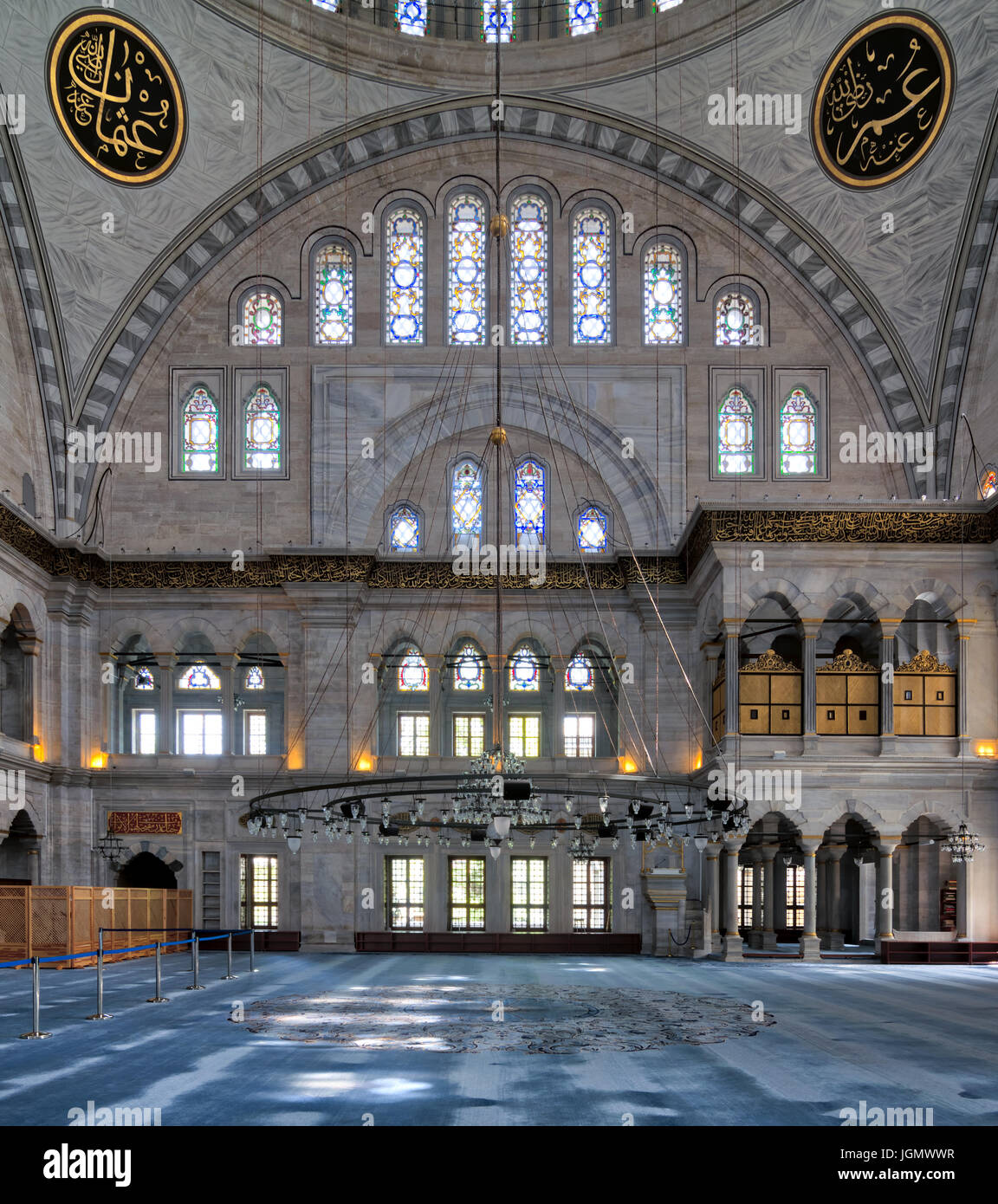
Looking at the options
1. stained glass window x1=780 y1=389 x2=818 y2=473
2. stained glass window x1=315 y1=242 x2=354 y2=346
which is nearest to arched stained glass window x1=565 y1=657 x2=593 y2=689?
stained glass window x1=780 y1=389 x2=818 y2=473

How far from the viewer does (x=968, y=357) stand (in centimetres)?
2419

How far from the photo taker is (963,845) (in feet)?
67.5

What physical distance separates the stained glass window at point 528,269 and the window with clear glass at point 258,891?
11402 mm

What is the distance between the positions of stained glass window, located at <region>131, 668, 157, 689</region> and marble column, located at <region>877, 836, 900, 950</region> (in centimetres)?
1397

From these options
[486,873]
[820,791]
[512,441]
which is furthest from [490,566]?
[820,791]

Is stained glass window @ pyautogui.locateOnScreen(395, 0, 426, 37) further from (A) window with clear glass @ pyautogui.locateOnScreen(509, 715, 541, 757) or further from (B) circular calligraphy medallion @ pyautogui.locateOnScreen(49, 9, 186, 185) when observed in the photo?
(A) window with clear glass @ pyautogui.locateOnScreen(509, 715, 541, 757)

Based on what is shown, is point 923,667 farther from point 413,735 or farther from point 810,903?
point 413,735

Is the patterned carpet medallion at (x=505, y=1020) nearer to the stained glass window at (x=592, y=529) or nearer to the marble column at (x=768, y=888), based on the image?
the marble column at (x=768, y=888)

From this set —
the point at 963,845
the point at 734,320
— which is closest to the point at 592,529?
the point at 734,320

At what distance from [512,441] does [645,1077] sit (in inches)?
737

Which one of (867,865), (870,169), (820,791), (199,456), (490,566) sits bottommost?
(867,865)

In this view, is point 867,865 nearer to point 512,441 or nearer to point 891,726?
point 891,726

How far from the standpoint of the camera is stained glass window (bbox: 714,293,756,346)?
26.2m

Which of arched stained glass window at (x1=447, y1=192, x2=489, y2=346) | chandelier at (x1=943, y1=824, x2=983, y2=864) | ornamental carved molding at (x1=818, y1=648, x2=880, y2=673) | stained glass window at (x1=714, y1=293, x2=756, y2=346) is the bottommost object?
chandelier at (x1=943, y1=824, x2=983, y2=864)
